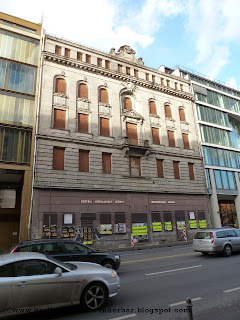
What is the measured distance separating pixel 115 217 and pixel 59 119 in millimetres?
11366

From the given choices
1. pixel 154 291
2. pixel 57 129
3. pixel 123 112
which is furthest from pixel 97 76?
pixel 154 291

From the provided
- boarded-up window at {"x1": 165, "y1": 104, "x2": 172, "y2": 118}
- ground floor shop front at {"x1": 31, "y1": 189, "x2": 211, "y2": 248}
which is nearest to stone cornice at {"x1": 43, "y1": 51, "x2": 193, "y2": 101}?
boarded-up window at {"x1": 165, "y1": 104, "x2": 172, "y2": 118}

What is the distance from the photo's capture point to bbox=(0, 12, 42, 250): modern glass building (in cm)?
1956

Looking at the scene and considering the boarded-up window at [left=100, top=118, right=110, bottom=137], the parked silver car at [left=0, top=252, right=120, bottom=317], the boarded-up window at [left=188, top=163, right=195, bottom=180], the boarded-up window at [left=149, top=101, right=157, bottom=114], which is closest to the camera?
the parked silver car at [left=0, top=252, right=120, bottom=317]

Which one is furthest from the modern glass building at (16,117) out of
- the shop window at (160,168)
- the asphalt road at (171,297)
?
the shop window at (160,168)

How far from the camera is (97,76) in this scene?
26328 millimetres

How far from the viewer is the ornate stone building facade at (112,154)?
67.4 ft

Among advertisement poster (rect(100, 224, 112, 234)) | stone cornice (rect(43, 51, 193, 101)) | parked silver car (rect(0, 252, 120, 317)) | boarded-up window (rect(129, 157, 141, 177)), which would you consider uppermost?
stone cornice (rect(43, 51, 193, 101))

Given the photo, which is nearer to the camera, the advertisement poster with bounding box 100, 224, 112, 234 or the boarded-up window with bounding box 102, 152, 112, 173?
the advertisement poster with bounding box 100, 224, 112, 234

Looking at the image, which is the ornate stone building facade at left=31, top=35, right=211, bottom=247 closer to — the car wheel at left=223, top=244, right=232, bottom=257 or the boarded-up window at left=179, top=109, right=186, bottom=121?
the boarded-up window at left=179, top=109, right=186, bottom=121

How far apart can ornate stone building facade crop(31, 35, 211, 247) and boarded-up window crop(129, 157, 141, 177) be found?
0.12m

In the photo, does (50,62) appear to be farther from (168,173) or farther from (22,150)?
(168,173)

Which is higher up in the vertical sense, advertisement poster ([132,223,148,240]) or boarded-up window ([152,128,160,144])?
boarded-up window ([152,128,160,144])

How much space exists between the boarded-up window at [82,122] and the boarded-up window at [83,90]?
2.39 m
